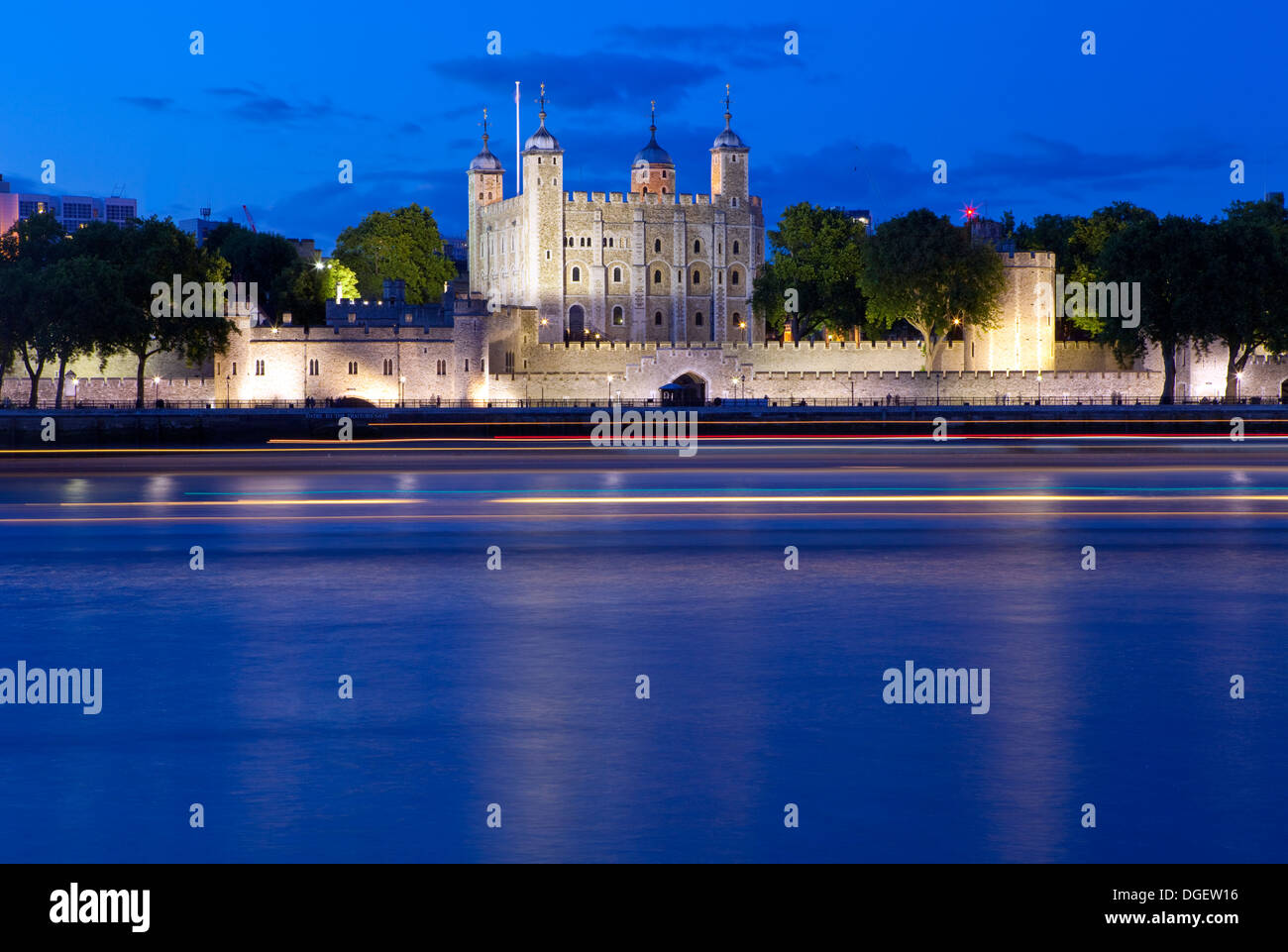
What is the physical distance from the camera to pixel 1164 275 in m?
69.2

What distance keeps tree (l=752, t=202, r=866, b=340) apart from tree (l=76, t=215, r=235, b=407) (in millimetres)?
33610

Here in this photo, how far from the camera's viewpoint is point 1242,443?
51469 millimetres

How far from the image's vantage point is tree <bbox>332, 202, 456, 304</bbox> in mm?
105125

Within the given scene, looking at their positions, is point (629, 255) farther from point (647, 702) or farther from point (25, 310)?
point (647, 702)

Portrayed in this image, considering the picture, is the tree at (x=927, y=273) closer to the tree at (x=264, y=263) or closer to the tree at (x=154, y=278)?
the tree at (x=154, y=278)

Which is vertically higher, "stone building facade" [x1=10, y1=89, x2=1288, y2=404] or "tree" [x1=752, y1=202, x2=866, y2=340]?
"tree" [x1=752, y1=202, x2=866, y2=340]

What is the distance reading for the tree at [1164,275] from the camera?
68188 mm

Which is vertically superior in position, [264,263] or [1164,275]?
[264,263]
